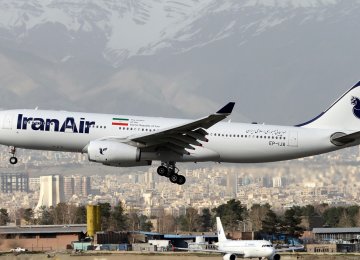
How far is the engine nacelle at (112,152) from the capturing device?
64250mm

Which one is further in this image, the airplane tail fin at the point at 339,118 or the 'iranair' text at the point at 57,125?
the airplane tail fin at the point at 339,118

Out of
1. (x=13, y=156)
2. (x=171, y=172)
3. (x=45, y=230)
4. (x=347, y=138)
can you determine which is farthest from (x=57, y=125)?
(x=45, y=230)

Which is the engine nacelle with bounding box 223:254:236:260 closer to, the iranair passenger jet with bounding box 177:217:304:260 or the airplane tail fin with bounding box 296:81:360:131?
the iranair passenger jet with bounding box 177:217:304:260

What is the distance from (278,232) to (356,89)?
206 ft

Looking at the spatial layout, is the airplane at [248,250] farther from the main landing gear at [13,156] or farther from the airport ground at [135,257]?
the main landing gear at [13,156]

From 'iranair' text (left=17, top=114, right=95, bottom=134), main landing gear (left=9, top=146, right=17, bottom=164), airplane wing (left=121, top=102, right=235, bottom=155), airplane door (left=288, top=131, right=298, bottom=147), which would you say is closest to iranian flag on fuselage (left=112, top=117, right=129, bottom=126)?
airplane wing (left=121, top=102, right=235, bottom=155)

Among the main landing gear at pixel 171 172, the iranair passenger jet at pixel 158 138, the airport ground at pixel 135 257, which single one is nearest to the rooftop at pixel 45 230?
the airport ground at pixel 135 257

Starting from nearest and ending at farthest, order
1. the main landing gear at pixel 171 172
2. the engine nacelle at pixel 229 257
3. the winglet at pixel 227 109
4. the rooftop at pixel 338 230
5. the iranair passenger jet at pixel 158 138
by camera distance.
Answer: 1. the winglet at pixel 227 109
2. the iranair passenger jet at pixel 158 138
3. the main landing gear at pixel 171 172
4. the engine nacelle at pixel 229 257
5. the rooftop at pixel 338 230

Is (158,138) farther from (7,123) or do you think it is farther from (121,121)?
(7,123)

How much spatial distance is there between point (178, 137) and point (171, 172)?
2.99m

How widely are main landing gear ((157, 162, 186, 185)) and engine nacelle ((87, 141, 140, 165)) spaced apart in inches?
87.9

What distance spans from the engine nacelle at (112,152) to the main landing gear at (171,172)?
7.33 feet

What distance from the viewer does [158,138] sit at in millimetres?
64938

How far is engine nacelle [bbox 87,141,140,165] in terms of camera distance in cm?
6425
